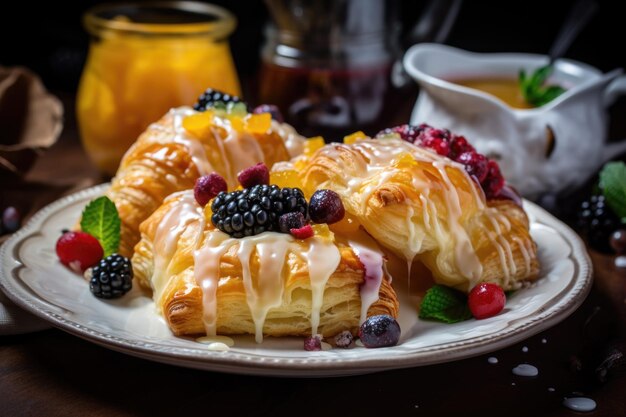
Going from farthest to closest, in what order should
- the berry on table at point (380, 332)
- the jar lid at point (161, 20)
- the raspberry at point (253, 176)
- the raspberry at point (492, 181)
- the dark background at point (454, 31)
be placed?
1. the dark background at point (454, 31)
2. the jar lid at point (161, 20)
3. the raspberry at point (492, 181)
4. the raspberry at point (253, 176)
5. the berry on table at point (380, 332)

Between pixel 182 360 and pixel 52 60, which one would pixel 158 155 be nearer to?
pixel 182 360

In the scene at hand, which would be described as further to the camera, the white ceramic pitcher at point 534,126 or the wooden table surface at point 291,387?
the white ceramic pitcher at point 534,126

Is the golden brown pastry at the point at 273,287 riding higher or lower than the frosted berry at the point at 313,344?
higher

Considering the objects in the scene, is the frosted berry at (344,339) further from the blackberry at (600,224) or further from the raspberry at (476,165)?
the blackberry at (600,224)

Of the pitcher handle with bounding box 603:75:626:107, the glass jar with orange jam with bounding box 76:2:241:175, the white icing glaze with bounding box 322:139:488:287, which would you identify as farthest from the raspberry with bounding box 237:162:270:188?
the pitcher handle with bounding box 603:75:626:107

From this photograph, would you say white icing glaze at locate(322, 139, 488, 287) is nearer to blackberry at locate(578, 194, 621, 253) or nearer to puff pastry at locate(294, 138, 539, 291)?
puff pastry at locate(294, 138, 539, 291)

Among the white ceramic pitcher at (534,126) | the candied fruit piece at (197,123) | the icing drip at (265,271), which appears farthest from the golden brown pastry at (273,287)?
the white ceramic pitcher at (534,126)
